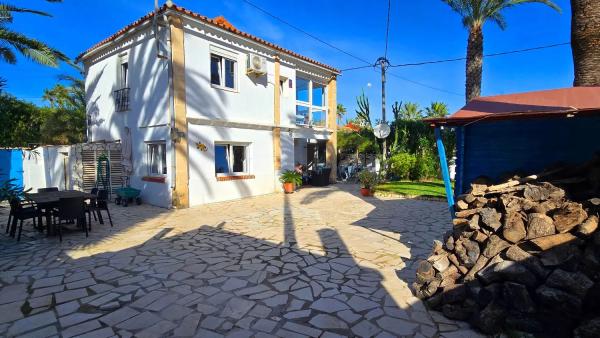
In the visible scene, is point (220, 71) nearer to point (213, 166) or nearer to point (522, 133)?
point (213, 166)

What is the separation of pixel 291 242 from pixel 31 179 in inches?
598

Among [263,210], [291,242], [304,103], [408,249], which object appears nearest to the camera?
[408,249]

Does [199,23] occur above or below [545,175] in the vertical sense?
above

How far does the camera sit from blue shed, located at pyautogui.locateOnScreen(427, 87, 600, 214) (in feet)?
12.9

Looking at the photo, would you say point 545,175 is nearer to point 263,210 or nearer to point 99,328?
point 99,328

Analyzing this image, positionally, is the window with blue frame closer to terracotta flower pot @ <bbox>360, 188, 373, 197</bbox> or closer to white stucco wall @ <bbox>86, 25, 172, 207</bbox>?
terracotta flower pot @ <bbox>360, 188, 373, 197</bbox>

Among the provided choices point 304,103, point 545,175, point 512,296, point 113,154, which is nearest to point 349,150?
point 304,103

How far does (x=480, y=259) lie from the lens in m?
3.72

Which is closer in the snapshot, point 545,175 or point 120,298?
point 120,298

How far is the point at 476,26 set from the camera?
13.3 meters

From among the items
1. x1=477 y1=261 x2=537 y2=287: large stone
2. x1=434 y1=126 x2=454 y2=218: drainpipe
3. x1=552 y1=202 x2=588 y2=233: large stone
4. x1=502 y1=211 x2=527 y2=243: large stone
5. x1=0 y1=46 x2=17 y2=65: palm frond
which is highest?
x1=0 y1=46 x2=17 y2=65: palm frond

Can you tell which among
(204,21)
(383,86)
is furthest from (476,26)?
(204,21)

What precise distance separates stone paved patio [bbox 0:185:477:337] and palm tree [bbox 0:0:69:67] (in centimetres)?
522

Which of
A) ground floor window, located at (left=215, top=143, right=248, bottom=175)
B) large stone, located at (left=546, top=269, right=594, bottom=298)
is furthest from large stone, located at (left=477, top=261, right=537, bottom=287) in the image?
ground floor window, located at (left=215, top=143, right=248, bottom=175)
